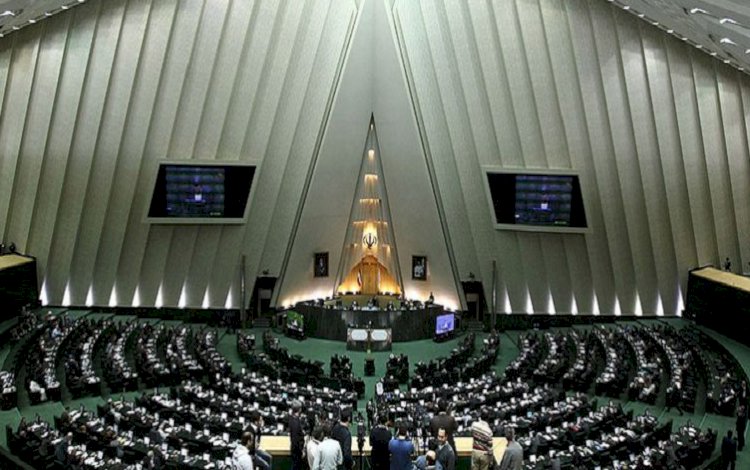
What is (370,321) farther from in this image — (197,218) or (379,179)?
(197,218)

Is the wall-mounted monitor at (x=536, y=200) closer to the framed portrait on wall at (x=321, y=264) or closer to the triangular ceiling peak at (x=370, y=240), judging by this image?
the triangular ceiling peak at (x=370, y=240)

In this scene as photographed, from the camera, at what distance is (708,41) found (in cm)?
1792

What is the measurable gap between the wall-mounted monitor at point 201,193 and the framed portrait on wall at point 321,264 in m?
4.76

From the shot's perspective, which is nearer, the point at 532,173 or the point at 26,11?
the point at 26,11

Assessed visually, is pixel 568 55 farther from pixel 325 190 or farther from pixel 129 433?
pixel 129 433

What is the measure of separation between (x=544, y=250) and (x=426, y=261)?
206 inches

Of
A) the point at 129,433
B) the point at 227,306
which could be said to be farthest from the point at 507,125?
the point at 129,433

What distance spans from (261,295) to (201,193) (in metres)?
5.52

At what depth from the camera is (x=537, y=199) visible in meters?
26.5

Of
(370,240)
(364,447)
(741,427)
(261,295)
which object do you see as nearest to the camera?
(364,447)

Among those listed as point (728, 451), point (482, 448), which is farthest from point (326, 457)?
point (728, 451)

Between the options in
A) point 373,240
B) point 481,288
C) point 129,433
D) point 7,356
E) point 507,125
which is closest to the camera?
point 129,433

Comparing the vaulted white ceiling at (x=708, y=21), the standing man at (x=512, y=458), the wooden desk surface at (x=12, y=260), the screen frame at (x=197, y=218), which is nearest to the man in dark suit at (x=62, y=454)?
the standing man at (x=512, y=458)

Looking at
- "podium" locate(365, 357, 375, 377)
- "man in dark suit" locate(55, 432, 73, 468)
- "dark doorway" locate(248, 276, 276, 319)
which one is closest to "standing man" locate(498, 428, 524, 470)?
"man in dark suit" locate(55, 432, 73, 468)
